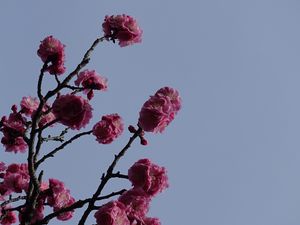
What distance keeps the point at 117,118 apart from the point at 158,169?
807 millimetres

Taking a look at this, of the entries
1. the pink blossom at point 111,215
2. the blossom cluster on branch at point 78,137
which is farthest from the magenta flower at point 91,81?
the pink blossom at point 111,215

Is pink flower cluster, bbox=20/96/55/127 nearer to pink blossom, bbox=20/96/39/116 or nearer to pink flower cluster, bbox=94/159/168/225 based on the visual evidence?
pink blossom, bbox=20/96/39/116

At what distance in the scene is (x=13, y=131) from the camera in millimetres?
4605

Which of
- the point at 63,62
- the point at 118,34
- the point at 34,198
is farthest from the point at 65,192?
the point at 118,34

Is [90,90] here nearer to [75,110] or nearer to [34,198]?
[75,110]

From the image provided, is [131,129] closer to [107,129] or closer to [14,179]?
[107,129]

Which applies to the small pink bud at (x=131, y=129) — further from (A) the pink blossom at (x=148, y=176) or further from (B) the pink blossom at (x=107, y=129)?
(B) the pink blossom at (x=107, y=129)

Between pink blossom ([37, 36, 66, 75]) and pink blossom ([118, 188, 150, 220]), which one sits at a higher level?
pink blossom ([37, 36, 66, 75])

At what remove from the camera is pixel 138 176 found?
4.14 metres

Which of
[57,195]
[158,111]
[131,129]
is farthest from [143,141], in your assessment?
[57,195]

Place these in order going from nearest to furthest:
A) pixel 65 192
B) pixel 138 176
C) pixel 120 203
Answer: pixel 120 203, pixel 138 176, pixel 65 192

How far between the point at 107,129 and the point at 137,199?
947 millimetres

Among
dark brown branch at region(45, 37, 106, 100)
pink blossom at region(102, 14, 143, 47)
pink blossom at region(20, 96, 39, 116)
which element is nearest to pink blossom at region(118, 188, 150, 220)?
dark brown branch at region(45, 37, 106, 100)

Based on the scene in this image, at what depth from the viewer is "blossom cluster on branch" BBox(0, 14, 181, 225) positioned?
154 inches
